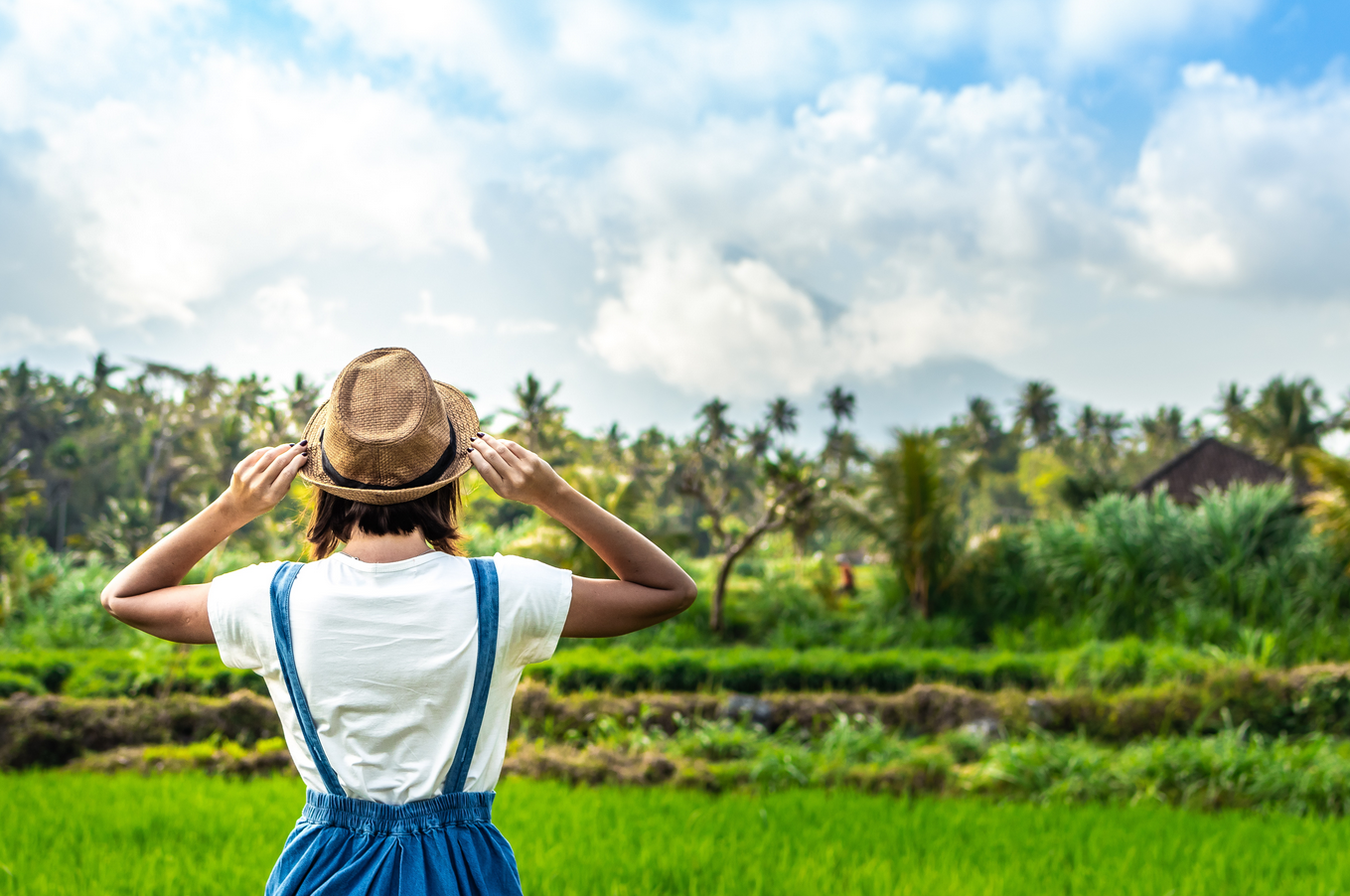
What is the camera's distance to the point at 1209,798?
205 inches

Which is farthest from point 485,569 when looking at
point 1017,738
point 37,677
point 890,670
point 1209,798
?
point 37,677

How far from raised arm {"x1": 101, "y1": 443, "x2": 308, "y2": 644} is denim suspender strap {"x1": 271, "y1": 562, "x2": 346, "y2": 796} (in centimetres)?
12

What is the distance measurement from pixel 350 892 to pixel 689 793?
396cm

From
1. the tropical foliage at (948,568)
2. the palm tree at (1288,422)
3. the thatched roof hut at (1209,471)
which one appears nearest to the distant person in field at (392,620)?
the tropical foliage at (948,568)

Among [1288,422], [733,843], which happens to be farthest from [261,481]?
[1288,422]

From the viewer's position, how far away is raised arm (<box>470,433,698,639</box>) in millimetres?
1375

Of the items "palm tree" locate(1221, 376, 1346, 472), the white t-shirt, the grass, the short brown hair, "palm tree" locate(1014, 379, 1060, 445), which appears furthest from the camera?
"palm tree" locate(1014, 379, 1060, 445)

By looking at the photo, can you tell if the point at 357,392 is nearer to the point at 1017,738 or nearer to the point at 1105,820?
the point at 1105,820

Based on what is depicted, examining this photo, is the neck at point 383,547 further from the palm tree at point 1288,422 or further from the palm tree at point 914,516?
the palm tree at point 1288,422

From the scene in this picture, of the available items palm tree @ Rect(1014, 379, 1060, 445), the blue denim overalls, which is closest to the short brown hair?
the blue denim overalls

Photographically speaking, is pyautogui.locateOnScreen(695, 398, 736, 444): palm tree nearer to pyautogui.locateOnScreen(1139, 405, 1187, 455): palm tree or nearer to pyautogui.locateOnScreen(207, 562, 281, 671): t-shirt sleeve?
pyautogui.locateOnScreen(1139, 405, 1187, 455): palm tree

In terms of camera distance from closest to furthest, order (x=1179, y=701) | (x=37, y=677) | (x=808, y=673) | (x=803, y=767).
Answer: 1. (x=803, y=767)
2. (x=1179, y=701)
3. (x=37, y=677)
4. (x=808, y=673)

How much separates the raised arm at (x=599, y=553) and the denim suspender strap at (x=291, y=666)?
1.16ft

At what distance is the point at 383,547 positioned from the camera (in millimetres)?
1443
